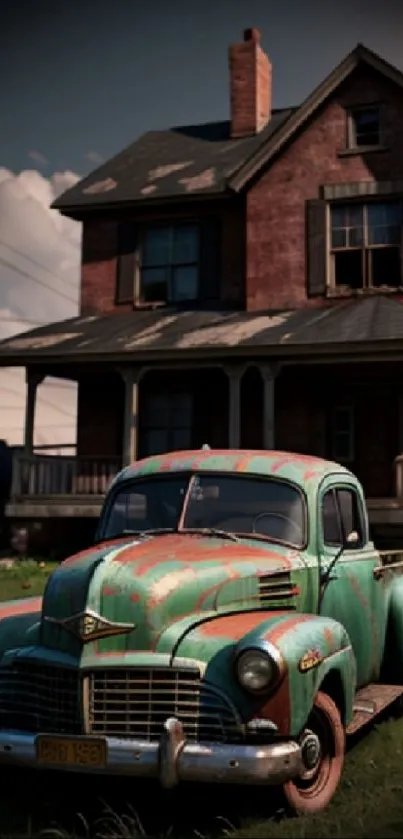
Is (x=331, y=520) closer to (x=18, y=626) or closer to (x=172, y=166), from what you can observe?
(x=18, y=626)

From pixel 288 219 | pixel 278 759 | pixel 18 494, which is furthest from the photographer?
pixel 288 219

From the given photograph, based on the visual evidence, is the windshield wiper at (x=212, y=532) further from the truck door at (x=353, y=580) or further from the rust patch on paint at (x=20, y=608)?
the rust patch on paint at (x=20, y=608)

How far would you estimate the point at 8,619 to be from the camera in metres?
5.55

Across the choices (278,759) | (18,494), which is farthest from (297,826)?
(18,494)

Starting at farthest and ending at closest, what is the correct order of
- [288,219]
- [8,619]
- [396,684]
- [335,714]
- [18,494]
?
[288,219] → [18,494] → [396,684] → [8,619] → [335,714]

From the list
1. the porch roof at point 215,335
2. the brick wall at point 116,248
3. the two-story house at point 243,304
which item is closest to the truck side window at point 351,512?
the porch roof at point 215,335

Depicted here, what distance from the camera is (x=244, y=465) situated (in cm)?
600

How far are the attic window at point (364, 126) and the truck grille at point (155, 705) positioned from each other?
16022mm

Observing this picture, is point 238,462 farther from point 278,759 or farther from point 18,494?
point 18,494

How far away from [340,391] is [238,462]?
12710mm

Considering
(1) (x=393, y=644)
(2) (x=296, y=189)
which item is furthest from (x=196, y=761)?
(2) (x=296, y=189)

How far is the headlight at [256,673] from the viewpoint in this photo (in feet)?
14.4

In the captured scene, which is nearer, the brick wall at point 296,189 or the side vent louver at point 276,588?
the side vent louver at point 276,588

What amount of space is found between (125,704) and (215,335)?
12988 millimetres
